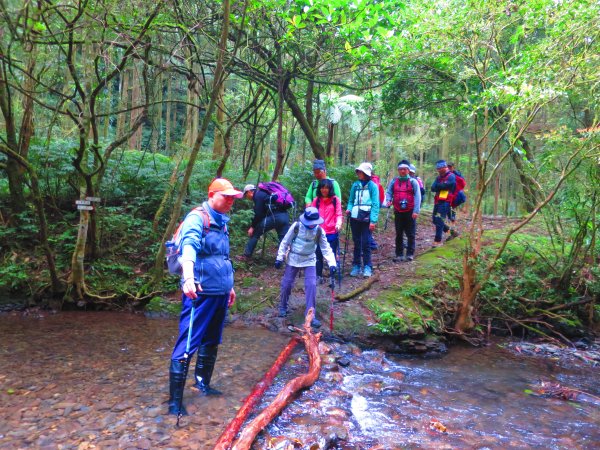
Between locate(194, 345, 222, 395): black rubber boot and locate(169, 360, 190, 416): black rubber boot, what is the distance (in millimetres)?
453

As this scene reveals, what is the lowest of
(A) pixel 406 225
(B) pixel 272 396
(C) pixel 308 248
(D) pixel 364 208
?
(B) pixel 272 396

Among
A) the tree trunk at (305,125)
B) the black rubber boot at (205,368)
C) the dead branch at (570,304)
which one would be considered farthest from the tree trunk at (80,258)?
the dead branch at (570,304)

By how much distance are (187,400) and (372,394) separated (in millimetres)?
2231

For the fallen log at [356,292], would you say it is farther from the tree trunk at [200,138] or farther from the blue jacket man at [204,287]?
the blue jacket man at [204,287]

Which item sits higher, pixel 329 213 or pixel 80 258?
pixel 329 213

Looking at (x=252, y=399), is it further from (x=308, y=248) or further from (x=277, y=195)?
(x=277, y=195)

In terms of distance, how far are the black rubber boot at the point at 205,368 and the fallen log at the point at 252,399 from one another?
444 millimetres

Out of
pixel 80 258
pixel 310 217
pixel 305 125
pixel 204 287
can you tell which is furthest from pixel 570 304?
pixel 80 258

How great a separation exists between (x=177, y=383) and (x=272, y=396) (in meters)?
1.23

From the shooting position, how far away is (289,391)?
169 inches

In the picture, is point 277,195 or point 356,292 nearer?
point 356,292

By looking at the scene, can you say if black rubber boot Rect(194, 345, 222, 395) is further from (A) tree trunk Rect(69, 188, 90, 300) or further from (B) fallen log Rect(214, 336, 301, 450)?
(A) tree trunk Rect(69, 188, 90, 300)

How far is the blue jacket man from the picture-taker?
148 inches

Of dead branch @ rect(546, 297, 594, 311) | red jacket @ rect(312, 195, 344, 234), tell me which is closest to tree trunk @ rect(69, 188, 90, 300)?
red jacket @ rect(312, 195, 344, 234)
